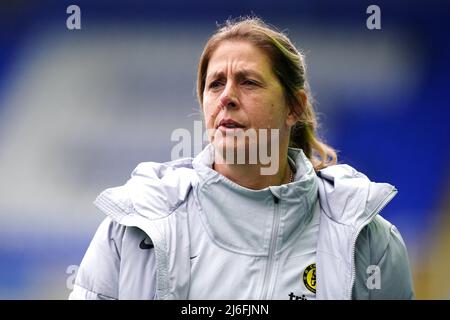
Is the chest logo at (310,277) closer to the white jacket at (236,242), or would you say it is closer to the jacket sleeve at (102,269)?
the white jacket at (236,242)

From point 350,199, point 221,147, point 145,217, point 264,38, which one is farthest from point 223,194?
point 264,38

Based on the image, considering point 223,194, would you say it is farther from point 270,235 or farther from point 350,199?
point 350,199

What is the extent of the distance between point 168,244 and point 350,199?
0.56 meters

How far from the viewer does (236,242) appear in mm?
1573

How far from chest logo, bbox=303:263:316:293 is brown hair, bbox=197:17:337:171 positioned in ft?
1.43

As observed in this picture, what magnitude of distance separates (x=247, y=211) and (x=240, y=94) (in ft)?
1.16

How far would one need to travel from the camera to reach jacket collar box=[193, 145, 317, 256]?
1.58 metres

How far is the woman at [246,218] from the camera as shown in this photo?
59.5 inches

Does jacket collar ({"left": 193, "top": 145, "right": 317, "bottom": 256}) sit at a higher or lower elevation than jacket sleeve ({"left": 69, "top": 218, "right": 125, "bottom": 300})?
higher
